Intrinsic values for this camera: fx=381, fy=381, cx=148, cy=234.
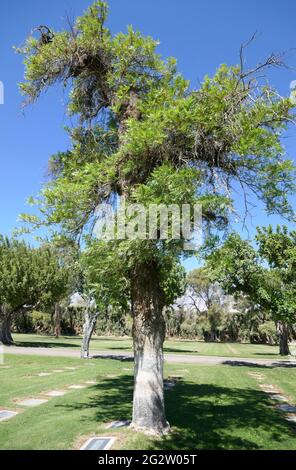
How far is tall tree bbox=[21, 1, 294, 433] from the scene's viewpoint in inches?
231

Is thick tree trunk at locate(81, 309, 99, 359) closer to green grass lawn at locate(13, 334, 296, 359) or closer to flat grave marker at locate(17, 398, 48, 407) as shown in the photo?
green grass lawn at locate(13, 334, 296, 359)

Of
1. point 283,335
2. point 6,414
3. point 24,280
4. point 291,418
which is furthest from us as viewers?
point 24,280

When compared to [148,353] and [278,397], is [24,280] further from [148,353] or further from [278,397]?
[148,353]

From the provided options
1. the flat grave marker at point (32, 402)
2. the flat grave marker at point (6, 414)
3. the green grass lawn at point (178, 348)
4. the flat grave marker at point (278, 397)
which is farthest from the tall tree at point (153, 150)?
the green grass lawn at point (178, 348)

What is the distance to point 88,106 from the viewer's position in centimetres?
835

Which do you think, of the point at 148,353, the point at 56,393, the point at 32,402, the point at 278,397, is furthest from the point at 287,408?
the point at 32,402

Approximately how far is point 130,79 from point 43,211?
3106 mm

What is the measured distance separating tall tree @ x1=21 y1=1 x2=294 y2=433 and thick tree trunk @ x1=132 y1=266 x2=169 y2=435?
2 centimetres

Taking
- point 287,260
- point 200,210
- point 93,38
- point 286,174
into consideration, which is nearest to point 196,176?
point 200,210

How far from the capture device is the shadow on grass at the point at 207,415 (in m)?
6.03

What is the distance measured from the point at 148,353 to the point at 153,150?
11.2 feet

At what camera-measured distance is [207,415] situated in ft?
25.8
